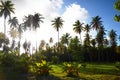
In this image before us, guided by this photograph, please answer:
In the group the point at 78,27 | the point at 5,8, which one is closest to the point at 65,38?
the point at 78,27

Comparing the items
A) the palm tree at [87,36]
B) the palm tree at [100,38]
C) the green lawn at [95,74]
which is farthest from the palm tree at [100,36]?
the green lawn at [95,74]

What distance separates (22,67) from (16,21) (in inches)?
2220

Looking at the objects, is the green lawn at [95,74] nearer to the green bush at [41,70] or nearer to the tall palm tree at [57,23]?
the green bush at [41,70]

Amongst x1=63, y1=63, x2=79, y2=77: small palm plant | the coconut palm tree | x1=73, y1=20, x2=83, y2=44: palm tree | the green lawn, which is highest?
x1=73, y1=20, x2=83, y2=44: palm tree

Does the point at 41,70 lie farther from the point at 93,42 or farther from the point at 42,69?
the point at 93,42

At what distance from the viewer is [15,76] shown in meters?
39.2

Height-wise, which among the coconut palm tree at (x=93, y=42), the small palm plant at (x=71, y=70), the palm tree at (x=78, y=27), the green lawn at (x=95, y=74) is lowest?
the green lawn at (x=95, y=74)

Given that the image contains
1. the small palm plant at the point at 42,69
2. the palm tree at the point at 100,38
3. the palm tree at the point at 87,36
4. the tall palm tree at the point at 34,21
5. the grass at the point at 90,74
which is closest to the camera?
the grass at the point at 90,74

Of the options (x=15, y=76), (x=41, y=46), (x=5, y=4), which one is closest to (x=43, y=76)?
(x=15, y=76)

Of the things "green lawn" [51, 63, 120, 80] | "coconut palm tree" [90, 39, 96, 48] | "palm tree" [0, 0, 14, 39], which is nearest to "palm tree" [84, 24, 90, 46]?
"coconut palm tree" [90, 39, 96, 48]

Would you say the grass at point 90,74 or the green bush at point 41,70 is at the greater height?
the green bush at point 41,70

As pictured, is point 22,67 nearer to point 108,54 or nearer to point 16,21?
point 16,21

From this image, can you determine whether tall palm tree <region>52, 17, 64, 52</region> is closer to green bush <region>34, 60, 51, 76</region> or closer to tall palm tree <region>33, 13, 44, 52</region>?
tall palm tree <region>33, 13, 44, 52</region>

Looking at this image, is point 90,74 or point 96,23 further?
point 96,23
